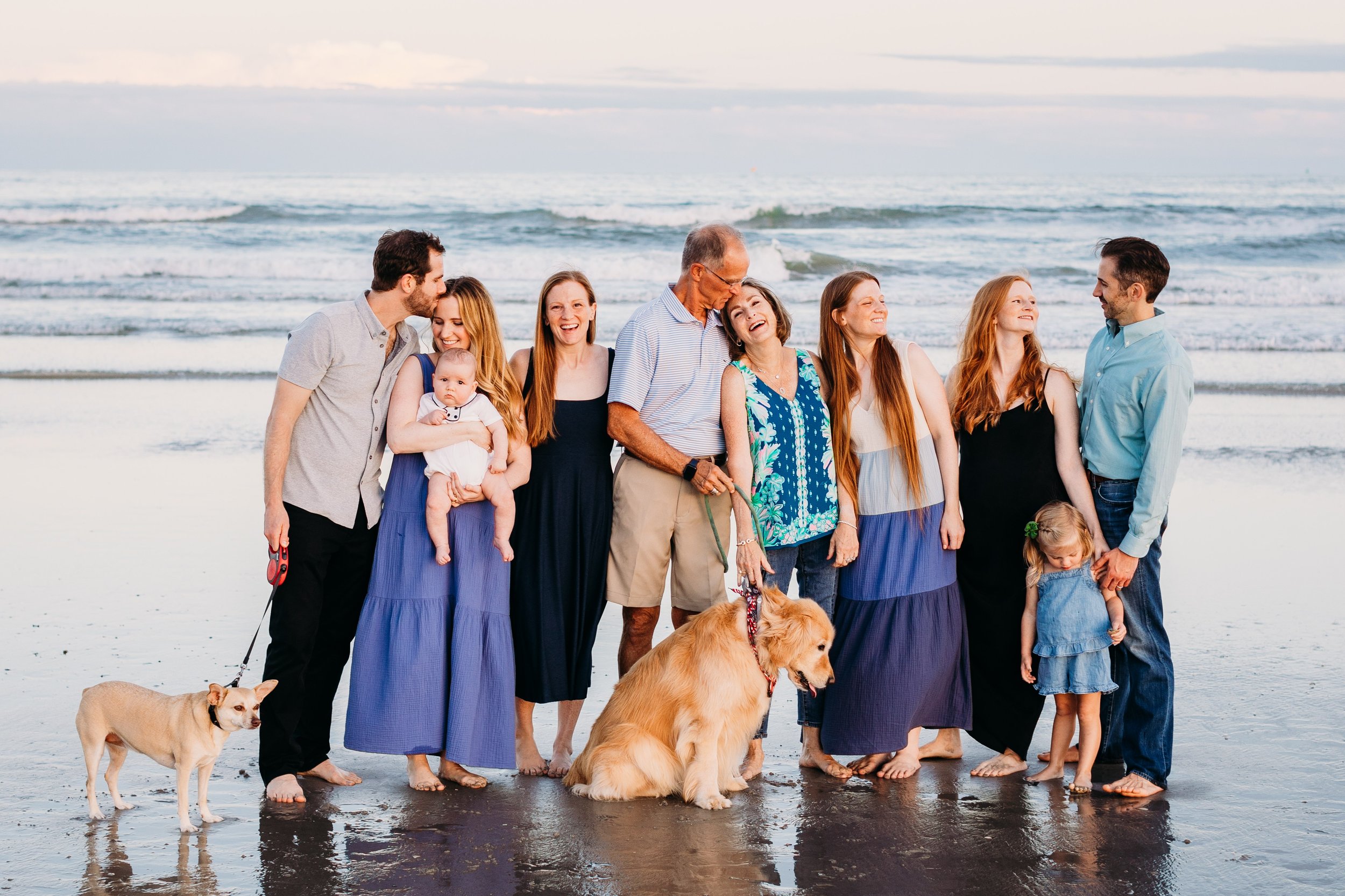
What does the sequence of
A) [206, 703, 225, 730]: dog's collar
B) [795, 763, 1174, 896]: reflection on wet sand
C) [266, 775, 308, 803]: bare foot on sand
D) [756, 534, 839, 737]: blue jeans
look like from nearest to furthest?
[795, 763, 1174, 896]: reflection on wet sand, [206, 703, 225, 730]: dog's collar, [266, 775, 308, 803]: bare foot on sand, [756, 534, 839, 737]: blue jeans

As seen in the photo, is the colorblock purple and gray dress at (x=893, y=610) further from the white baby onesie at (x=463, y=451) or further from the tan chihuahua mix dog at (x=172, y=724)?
the tan chihuahua mix dog at (x=172, y=724)

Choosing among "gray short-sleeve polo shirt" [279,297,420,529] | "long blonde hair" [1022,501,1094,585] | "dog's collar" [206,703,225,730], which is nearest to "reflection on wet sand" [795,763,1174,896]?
"long blonde hair" [1022,501,1094,585]

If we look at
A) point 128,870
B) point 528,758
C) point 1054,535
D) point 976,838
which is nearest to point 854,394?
point 1054,535

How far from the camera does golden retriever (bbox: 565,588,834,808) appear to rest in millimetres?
3922

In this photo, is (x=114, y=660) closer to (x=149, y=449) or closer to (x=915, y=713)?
(x=915, y=713)

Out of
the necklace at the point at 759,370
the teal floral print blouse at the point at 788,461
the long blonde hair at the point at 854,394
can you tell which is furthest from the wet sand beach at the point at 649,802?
the necklace at the point at 759,370

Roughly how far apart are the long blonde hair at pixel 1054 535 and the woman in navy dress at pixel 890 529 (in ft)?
0.88

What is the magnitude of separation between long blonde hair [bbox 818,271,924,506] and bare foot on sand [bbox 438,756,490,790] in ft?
5.53

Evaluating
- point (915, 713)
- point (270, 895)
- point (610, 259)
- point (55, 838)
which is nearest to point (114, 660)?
point (55, 838)

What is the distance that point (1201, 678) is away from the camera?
5.09m

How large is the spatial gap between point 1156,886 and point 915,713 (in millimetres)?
1124

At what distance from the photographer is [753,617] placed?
3.94 metres

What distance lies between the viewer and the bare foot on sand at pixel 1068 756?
440 centimetres

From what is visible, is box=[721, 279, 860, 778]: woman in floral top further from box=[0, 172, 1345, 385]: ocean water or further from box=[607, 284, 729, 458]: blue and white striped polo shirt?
box=[0, 172, 1345, 385]: ocean water
